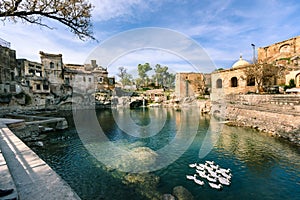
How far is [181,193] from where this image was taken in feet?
24.9

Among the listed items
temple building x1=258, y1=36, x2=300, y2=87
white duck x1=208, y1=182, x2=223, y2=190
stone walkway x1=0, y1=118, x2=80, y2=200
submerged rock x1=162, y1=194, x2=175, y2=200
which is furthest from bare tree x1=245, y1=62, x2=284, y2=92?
stone walkway x1=0, y1=118, x2=80, y2=200

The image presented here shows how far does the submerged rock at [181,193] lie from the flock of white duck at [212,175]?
107 centimetres

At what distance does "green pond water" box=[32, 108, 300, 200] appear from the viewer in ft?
25.8

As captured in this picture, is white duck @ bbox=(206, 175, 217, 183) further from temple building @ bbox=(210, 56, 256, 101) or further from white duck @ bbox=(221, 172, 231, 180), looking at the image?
temple building @ bbox=(210, 56, 256, 101)

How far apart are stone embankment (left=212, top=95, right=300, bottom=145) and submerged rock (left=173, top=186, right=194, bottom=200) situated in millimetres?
12363

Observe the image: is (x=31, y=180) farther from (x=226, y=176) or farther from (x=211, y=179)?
(x=226, y=176)

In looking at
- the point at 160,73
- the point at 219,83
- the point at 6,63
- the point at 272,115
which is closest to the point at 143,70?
the point at 160,73

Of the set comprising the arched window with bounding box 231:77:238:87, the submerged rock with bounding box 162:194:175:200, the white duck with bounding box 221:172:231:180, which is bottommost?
the white duck with bounding box 221:172:231:180

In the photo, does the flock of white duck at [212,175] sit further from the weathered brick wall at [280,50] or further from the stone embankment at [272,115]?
the weathered brick wall at [280,50]

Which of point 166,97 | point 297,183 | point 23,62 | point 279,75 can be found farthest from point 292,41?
point 23,62

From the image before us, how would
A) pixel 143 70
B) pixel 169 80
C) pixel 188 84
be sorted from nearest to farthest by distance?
pixel 188 84 → pixel 143 70 → pixel 169 80

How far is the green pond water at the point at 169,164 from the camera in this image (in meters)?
→ 7.87

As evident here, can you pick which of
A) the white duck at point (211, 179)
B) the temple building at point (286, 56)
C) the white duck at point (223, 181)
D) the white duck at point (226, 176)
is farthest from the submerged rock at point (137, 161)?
the temple building at point (286, 56)

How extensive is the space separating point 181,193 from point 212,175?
2.54 meters
